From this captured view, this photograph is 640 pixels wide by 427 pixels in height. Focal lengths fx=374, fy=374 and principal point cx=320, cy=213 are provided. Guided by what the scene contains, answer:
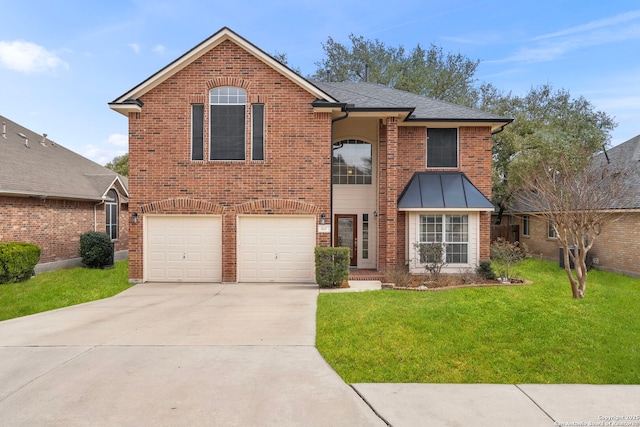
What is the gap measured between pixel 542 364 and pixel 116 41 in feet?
57.4

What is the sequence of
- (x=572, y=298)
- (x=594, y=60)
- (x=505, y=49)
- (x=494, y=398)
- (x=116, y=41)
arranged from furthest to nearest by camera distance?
(x=505, y=49), (x=594, y=60), (x=116, y=41), (x=572, y=298), (x=494, y=398)

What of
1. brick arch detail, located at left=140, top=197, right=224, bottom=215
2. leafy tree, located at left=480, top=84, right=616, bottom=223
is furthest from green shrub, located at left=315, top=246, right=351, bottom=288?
leafy tree, located at left=480, top=84, right=616, bottom=223

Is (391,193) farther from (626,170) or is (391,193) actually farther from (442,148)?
(626,170)

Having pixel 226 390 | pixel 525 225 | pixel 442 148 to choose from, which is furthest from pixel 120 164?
pixel 226 390

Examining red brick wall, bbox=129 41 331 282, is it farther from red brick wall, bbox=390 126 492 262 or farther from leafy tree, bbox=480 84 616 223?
leafy tree, bbox=480 84 616 223

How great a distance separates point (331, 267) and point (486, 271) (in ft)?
18.0

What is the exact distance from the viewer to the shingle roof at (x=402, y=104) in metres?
13.0

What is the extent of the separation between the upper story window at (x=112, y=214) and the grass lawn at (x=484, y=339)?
1457 cm

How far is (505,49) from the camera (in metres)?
21.3

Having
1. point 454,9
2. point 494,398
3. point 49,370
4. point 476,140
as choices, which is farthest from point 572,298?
point 454,9

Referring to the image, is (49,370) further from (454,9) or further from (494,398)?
(454,9)

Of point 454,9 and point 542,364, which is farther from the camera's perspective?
point 454,9

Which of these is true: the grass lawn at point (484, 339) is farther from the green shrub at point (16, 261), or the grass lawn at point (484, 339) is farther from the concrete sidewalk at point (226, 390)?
the green shrub at point (16, 261)

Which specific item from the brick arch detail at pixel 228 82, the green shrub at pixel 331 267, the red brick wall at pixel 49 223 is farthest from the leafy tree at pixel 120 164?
the green shrub at pixel 331 267
